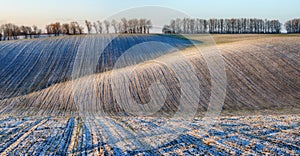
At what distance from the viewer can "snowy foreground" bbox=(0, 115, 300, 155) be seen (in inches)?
363

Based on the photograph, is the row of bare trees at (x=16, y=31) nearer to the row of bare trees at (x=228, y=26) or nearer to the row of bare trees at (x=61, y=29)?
the row of bare trees at (x=61, y=29)

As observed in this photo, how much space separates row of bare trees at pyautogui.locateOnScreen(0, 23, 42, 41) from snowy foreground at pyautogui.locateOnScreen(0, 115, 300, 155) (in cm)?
9035

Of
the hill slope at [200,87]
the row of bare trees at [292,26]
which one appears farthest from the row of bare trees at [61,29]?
the row of bare trees at [292,26]

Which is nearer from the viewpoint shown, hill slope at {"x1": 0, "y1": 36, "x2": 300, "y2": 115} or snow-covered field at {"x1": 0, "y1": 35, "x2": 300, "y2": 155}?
snow-covered field at {"x1": 0, "y1": 35, "x2": 300, "y2": 155}

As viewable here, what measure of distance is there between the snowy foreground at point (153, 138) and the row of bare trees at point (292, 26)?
113172mm

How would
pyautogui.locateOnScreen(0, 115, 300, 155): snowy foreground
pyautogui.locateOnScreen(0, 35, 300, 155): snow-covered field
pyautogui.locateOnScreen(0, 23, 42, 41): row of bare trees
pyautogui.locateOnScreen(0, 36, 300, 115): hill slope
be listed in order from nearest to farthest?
1. pyautogui.locateOnScreen(0, 115, 300, 155): snowy foreground
2. pyautogui.locateOnScreen(0, 35, 300, 155): snow-covered field
3. pyautogui.locateOnScreen(0, 36, 300, 115): hill slope
4. pyautogui.locateOnScreen(0, 23, 42, 41): row of bare trees

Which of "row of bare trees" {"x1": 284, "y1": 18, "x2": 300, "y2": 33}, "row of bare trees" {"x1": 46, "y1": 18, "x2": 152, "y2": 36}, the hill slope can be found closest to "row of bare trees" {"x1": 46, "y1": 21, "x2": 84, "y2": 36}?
"row of bare trees" {"x1": 46, "y1": 18, "x2": 152, "y2": 36}

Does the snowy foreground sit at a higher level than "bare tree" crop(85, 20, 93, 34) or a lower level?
lower

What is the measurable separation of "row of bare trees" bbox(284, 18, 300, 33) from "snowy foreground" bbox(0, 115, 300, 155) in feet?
371

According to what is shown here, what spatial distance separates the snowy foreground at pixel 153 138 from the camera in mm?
9219

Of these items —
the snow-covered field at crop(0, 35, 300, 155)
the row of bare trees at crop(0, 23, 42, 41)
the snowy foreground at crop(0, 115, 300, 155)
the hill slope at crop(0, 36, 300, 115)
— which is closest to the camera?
the snowy foreground at crop(0, 115, 300, 155)

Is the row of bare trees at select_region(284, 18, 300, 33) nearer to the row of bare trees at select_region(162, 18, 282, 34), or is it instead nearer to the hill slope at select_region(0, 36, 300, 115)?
the row of bare trees at select_region(162, 18, 282, 34)

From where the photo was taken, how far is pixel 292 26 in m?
111

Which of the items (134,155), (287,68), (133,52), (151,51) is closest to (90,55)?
(133,52)
